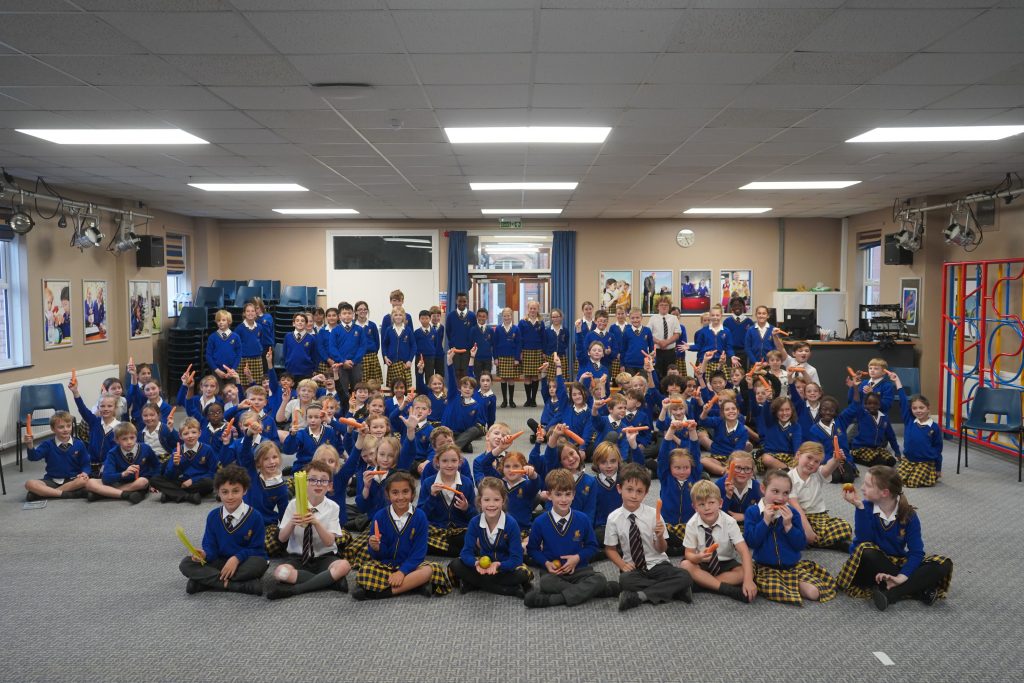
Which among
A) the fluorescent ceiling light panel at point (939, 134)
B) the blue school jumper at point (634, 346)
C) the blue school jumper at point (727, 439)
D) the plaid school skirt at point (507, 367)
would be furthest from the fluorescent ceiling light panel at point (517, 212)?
the fluorescent ceiling light panel at point (939, 134)

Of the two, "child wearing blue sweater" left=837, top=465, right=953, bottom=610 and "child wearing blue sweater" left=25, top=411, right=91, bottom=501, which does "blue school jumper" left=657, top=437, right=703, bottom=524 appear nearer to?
"child wearing blue sweater" left=837, top=465, right=953, bottom=610

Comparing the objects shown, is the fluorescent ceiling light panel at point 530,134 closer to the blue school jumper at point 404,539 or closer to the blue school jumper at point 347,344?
the blue school jumper at point 404,539

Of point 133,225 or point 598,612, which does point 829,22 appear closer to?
point 598,612

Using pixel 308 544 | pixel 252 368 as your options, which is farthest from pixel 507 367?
pixel 308 544

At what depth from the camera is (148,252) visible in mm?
9914

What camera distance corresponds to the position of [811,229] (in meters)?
12.3

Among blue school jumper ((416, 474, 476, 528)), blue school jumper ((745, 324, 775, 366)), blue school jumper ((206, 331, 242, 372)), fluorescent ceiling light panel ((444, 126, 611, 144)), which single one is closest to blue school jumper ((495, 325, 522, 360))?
blue school jumper ((745, 324, 775, 366))

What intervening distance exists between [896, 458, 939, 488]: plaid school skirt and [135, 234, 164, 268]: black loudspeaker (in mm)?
9413

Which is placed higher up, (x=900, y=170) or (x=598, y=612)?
(x=900, y=170)

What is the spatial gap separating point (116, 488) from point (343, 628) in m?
3.38

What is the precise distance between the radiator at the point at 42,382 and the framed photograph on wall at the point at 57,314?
0.39 m

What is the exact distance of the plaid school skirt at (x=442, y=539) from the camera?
15.1 feet

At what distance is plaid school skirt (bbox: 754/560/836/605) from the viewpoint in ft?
12.9

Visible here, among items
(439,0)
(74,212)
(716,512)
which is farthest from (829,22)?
(74,212)
